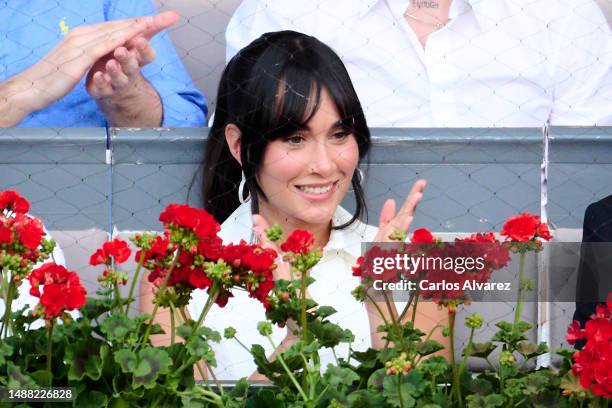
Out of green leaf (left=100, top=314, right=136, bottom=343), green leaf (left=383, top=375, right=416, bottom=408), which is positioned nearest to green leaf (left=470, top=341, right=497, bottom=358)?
green leaf (left=383, top=375, right=416, bottom=408)

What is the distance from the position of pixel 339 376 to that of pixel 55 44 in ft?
4.21

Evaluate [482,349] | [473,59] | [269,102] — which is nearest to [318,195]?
[269,102]

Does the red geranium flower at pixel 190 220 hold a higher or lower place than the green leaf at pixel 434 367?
higher

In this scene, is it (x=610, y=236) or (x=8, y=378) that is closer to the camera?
(x=8, y=378)

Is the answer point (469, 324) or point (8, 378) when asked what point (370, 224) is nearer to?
point (469, 324)

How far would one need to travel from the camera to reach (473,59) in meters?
2.29

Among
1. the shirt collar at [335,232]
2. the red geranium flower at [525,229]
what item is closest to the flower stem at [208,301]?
the red geranium flower at [525,229]

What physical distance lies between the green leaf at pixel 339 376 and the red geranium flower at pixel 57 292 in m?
0.25

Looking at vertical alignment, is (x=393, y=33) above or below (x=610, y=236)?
above

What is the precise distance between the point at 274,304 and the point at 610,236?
2.60 ft

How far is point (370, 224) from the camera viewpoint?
2004mm

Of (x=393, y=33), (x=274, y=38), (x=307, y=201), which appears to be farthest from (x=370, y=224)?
(x=393, y=33)

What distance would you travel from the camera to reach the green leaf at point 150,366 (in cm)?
111

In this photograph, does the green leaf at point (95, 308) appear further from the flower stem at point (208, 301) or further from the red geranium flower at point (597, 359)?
the red geranium flower at point (597, 359)
